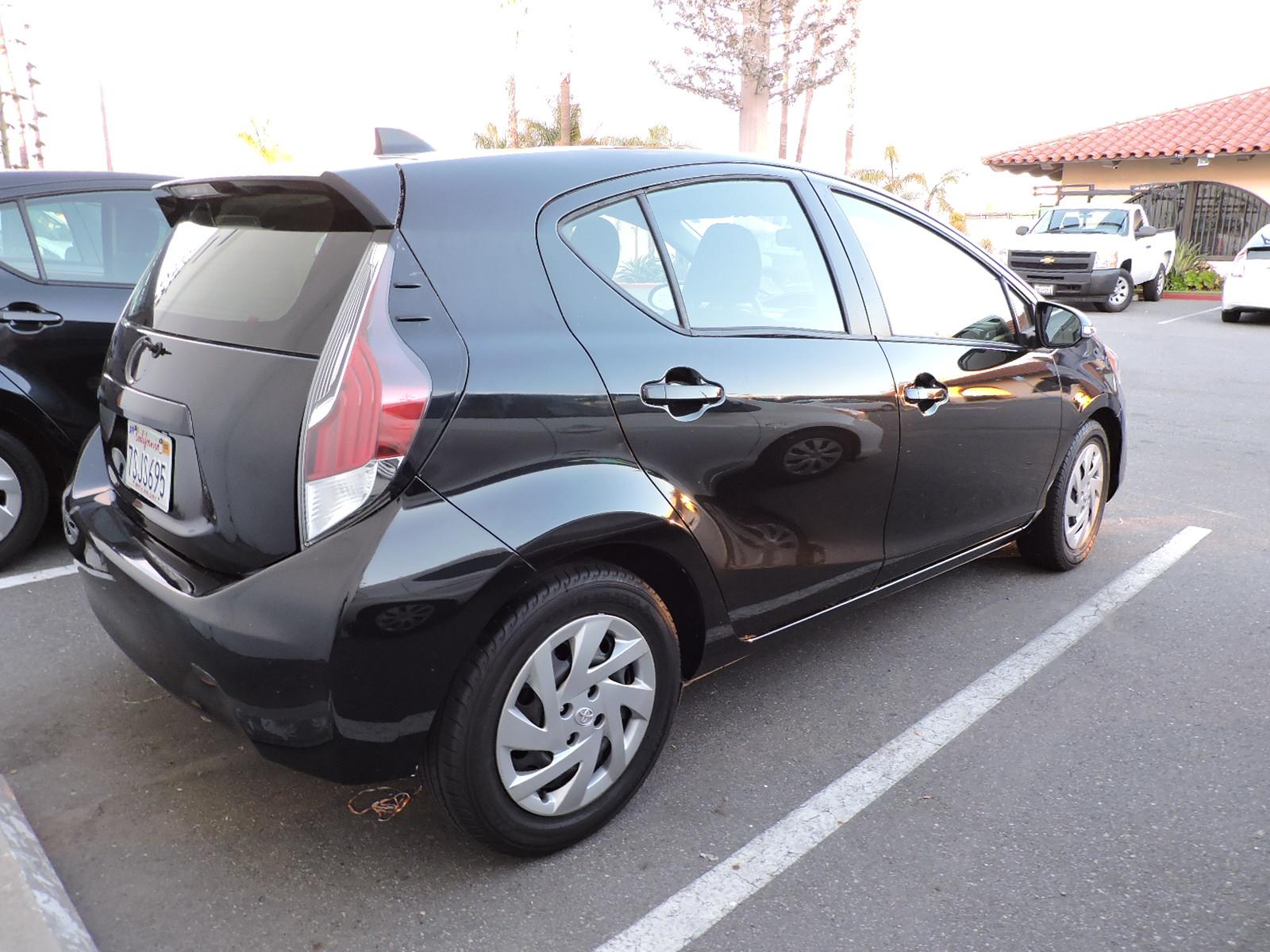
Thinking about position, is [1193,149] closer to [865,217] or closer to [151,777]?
[865,217]

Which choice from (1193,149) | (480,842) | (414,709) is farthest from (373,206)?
(1193,149)

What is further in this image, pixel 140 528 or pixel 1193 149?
pixel 1193 149

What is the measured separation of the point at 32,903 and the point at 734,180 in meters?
2.48

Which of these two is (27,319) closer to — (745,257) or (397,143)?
(397,143)

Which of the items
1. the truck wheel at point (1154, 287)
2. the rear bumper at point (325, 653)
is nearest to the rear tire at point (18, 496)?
the rear bumper at point (325, 653)

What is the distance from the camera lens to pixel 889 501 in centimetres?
319

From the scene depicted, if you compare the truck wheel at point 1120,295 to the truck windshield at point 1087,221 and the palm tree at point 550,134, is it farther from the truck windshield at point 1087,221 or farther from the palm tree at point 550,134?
the palm tree at point 550,134

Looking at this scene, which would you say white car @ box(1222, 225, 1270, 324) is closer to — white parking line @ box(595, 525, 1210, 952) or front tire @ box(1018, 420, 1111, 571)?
front tire @ box(1018, 420, 1111, 571)

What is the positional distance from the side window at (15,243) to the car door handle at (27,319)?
176 millimetres

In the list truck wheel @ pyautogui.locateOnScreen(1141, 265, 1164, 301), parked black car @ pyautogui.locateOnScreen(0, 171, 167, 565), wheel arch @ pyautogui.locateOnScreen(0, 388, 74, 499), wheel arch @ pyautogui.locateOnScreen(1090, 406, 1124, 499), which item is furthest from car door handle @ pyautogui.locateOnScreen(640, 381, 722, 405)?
truck wheel @ pyautogui.locateOnScreen(1141, 265, 1164, 301)

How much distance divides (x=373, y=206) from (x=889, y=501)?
1.82 m

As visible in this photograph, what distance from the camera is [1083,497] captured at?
14.5 feet

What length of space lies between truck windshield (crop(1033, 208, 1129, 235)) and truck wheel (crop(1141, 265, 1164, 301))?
6.12ft

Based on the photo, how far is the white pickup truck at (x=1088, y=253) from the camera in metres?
17.4
